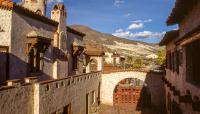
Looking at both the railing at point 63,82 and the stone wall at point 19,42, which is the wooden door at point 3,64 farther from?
the railing at point 63,82

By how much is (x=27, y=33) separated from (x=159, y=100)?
17.5 meters

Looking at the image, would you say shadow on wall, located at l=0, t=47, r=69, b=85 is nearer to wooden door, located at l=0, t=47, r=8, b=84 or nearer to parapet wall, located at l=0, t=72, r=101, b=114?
wooden door, located at l=0, t=47, r=8, b=84

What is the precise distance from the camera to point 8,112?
30.6 feet

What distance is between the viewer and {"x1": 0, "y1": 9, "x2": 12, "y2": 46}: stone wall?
12398 mm

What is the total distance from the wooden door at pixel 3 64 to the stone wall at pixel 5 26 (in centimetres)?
32

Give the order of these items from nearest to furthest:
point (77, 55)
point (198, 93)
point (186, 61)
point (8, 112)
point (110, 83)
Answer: point (198, 93) → point (8, 112) → point (186, 61) → point (77, 55) → point (110, 83)

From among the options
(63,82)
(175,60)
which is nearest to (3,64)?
(63,82)

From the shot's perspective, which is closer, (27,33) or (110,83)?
(27,33)

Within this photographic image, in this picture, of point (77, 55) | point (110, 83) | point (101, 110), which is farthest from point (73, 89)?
point (110, 83)

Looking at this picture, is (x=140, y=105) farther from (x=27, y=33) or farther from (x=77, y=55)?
(x=27, y=33)

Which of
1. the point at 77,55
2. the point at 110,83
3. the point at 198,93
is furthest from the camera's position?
the point at 110,83

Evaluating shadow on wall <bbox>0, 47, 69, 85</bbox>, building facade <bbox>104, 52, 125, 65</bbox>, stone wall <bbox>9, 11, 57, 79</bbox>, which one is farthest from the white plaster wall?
building facade <bbox>104, 52, 125, 65</bbox>

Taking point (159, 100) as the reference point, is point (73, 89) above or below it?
above

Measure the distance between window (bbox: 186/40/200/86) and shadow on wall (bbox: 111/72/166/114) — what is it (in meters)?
15.8
